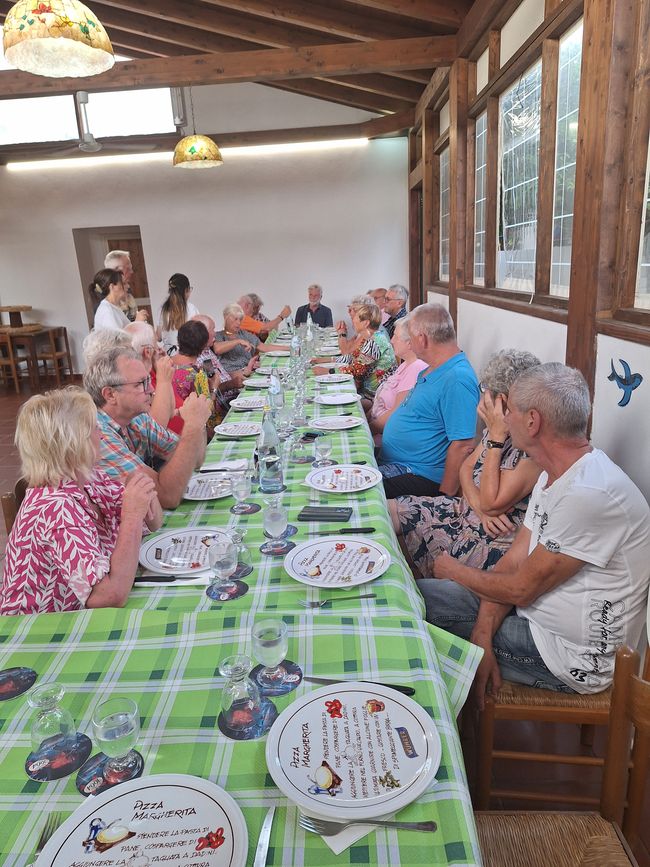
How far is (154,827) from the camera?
763 millimetres

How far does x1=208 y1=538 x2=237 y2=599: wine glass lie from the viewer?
1354 millimetres

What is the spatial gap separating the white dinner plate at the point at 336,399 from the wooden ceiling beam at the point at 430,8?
314 cm

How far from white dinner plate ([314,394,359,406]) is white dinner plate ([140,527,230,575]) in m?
1.70

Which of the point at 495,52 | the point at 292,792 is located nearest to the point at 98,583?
the point at 292,792

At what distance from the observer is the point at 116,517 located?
5.46ft

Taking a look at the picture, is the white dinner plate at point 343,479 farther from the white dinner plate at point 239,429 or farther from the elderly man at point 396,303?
the elderly man at point 396,303

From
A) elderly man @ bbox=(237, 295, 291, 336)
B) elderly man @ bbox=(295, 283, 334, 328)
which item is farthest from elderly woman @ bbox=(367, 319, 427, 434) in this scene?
elderly man @ bbox=(295, 283, 334, 328)

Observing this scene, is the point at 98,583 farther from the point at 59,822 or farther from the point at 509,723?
the point at 509,723

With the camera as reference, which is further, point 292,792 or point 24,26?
point 24,26

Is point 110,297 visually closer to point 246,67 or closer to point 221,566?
point 246,67

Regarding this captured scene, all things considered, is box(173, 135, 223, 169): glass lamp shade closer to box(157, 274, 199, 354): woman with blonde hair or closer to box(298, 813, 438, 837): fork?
box(157, 274, 199, 354): woman with blonde hair

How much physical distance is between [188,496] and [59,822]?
1.21 m

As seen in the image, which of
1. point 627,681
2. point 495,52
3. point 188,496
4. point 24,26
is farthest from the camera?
point 495,52

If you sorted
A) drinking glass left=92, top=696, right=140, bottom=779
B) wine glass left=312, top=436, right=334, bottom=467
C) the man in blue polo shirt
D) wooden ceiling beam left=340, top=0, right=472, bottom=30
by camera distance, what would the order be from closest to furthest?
drinking glass left=92, top=696, right=140, bottom=779 → wine glass left=312, top=436, right=334, bottom=467 → the man in blue polo shirt → wooden ceiling beam left=340, top=0, right=472, bottom=30
